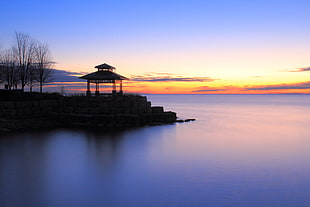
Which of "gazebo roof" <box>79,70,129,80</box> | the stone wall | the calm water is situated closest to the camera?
the calm water

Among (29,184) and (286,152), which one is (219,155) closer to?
(286,152)

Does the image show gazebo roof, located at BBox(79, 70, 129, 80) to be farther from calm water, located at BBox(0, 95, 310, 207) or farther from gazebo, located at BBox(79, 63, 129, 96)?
calm water, located at BBox(0, 95, 310, 207)

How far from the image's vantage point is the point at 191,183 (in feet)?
32.7

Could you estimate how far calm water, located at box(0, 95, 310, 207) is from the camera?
8.48 metres

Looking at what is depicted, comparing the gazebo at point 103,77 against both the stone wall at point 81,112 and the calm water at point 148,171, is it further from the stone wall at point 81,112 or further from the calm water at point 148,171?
the calm water at point 148,171

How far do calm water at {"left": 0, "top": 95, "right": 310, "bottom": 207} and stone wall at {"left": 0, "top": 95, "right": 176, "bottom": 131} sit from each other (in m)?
3.27

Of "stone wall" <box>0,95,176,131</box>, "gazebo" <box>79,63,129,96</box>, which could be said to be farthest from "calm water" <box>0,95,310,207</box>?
"gazebo" <box>79,63,129,96</box>

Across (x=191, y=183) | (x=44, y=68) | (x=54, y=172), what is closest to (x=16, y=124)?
(x=54, y=172)

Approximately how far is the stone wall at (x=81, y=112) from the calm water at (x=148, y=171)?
327 centimetres

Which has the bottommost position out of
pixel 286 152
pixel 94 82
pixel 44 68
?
pixel 286 152

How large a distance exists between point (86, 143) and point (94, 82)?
9.06 m

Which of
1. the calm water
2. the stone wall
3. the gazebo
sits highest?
the gazebo

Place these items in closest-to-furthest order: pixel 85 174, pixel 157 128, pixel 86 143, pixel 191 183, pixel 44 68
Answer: pixel 191 183, pixel 85 174, pixel 86 143, pixel 157 128, pixel 44 68

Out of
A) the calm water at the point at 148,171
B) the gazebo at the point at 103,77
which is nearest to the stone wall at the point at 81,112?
the gazebo at the point at 103,77
